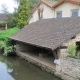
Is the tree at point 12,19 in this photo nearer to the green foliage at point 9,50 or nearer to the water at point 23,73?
the green foliage at point 9,50

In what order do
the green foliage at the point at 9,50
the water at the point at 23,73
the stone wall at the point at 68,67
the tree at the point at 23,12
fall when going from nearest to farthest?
the stone wall at the point at 68,67, the water at the point at 23,73, the green foliage at the point at 9,50, the tree at the point at 23,12

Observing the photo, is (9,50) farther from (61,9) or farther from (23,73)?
(61,9)

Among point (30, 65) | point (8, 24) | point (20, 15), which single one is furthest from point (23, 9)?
point (30, 65)

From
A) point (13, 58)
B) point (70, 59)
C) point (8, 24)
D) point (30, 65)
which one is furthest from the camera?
point (8, 24)

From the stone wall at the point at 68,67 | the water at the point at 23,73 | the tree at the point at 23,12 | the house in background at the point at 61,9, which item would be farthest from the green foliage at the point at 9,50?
the tree at the point at 23,12

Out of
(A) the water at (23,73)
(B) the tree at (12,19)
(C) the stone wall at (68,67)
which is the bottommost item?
(A) the water at (23,73)

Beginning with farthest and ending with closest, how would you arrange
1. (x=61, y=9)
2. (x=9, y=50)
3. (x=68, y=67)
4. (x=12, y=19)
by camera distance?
(x=12, y=19), (x=61, y=9), (x=9, y=50), (x=68, y=67)

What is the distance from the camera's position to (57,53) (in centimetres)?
1064

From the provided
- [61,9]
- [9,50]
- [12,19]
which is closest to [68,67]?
[9,50]

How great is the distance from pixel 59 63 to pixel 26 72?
292 centimetres

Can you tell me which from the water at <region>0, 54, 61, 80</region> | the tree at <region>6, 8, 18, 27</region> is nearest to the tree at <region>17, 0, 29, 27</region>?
the tree at <region>6, 8, 18, 27</region>

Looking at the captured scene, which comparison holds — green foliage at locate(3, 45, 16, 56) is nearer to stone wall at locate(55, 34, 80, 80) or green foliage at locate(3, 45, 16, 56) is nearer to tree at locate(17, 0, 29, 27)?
stone wall at locate(55, 34, 80, 80)

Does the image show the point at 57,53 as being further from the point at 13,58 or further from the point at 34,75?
the point at 13,58

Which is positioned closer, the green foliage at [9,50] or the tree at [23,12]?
the green foliage at [9,50]
